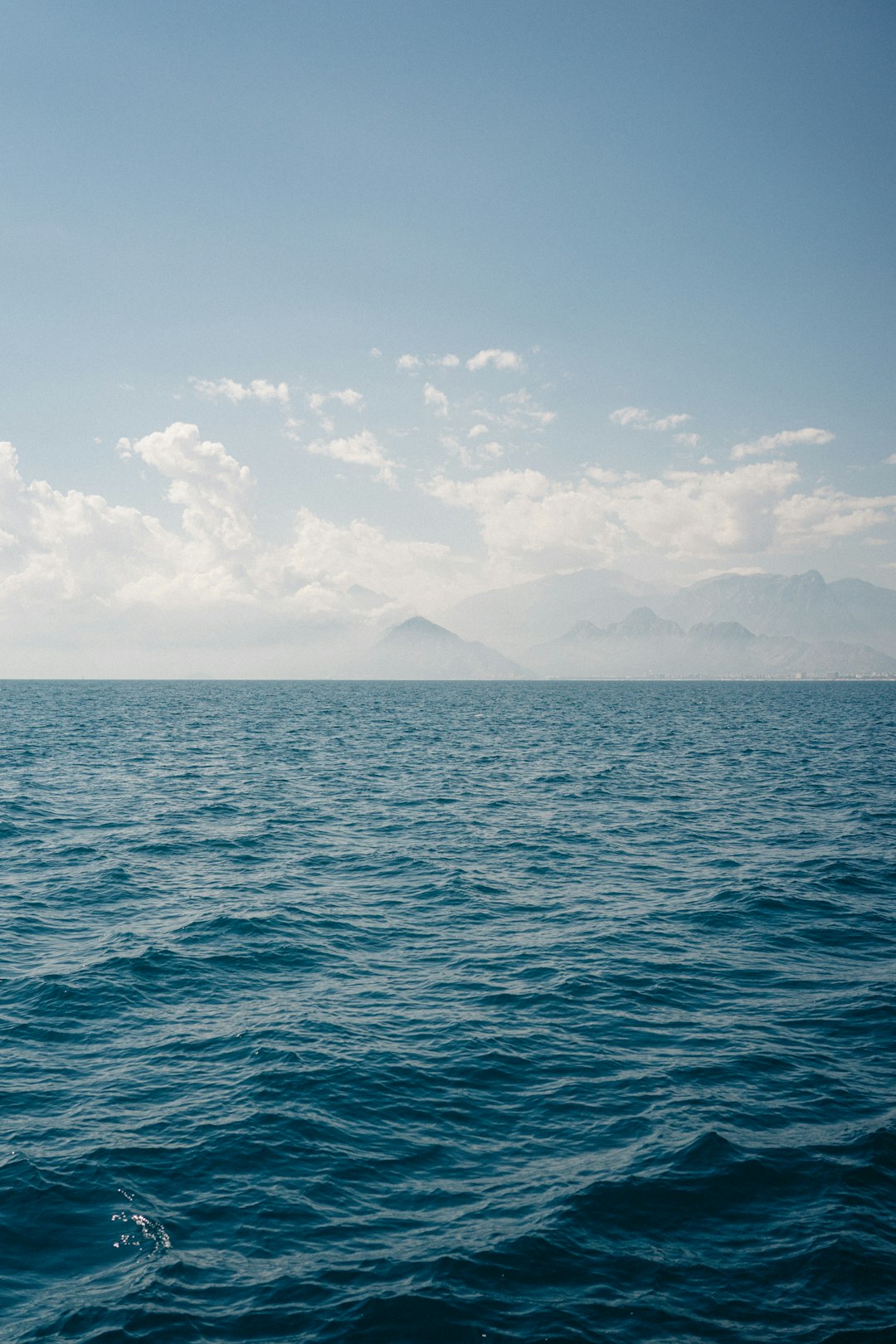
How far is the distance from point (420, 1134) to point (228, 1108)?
13.8 feet

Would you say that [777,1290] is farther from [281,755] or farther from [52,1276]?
[281,755]

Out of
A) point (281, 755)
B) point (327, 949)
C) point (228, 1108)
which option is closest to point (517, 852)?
point (327, 949)

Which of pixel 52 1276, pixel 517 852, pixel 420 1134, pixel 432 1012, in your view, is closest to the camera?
pixel 52 1276

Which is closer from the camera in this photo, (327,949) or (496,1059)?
(496,1059)

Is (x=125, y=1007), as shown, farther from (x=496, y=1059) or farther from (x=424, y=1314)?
(x=424, y=1314)

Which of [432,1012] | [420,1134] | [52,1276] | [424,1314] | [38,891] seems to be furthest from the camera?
[38,891]

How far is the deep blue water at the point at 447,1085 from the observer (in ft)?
39.2

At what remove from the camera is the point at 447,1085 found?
1777cm

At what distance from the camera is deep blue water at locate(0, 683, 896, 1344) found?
1196cm

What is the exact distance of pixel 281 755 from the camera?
7969 centimetres

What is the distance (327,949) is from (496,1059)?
895cm

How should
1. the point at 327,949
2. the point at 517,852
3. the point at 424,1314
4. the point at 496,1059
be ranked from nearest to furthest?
the point at 424,1314 → the point at 496,1059 → the point at 327,949 → the point at 517,852

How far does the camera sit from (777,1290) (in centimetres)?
1205

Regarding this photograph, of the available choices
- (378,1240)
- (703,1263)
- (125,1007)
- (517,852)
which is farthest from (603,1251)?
(517,852)
